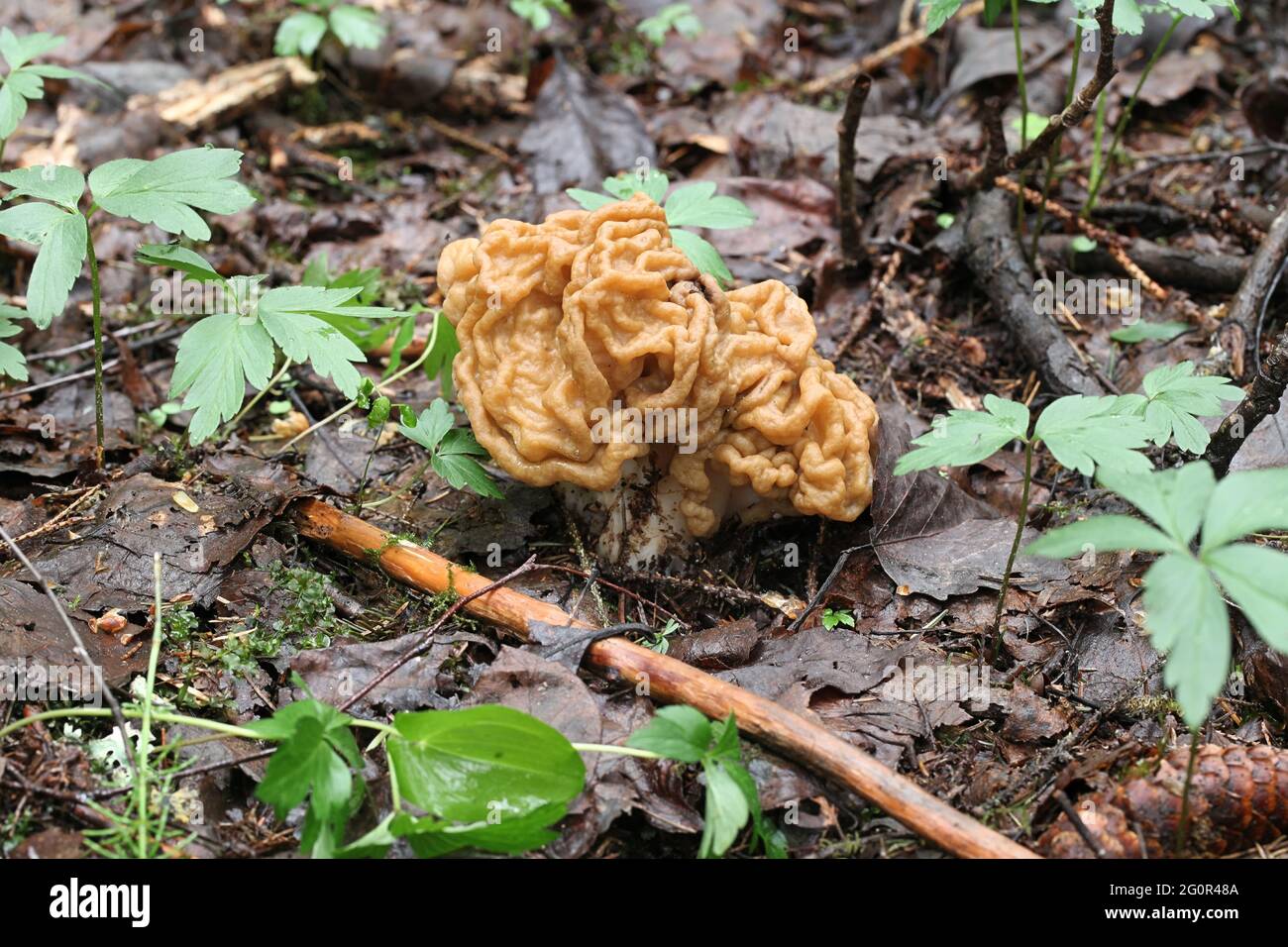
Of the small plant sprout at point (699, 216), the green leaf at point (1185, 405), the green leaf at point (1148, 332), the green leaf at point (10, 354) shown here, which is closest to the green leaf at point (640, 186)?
the small plant sprout at point (699, 216)

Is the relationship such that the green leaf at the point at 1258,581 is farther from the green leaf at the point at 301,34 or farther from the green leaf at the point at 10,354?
the green leaf at the point at 301,34

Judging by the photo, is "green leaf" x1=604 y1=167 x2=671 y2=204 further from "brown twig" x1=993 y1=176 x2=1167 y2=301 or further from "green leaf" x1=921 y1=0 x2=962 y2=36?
"brown twig" x1=993 y1=176 x2=1167 y2=301

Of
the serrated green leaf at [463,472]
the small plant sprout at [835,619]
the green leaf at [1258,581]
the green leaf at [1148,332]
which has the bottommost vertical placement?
the small plant sprout at [835,619]

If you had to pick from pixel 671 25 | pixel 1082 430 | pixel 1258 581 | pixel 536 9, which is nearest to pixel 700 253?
pixel 1082 430

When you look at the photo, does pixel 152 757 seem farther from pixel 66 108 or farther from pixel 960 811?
pixel 66 108

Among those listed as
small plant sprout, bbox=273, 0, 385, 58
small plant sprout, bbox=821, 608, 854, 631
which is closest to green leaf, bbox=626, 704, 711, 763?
small plant sprout, bbox=821, 608, 854, 631
